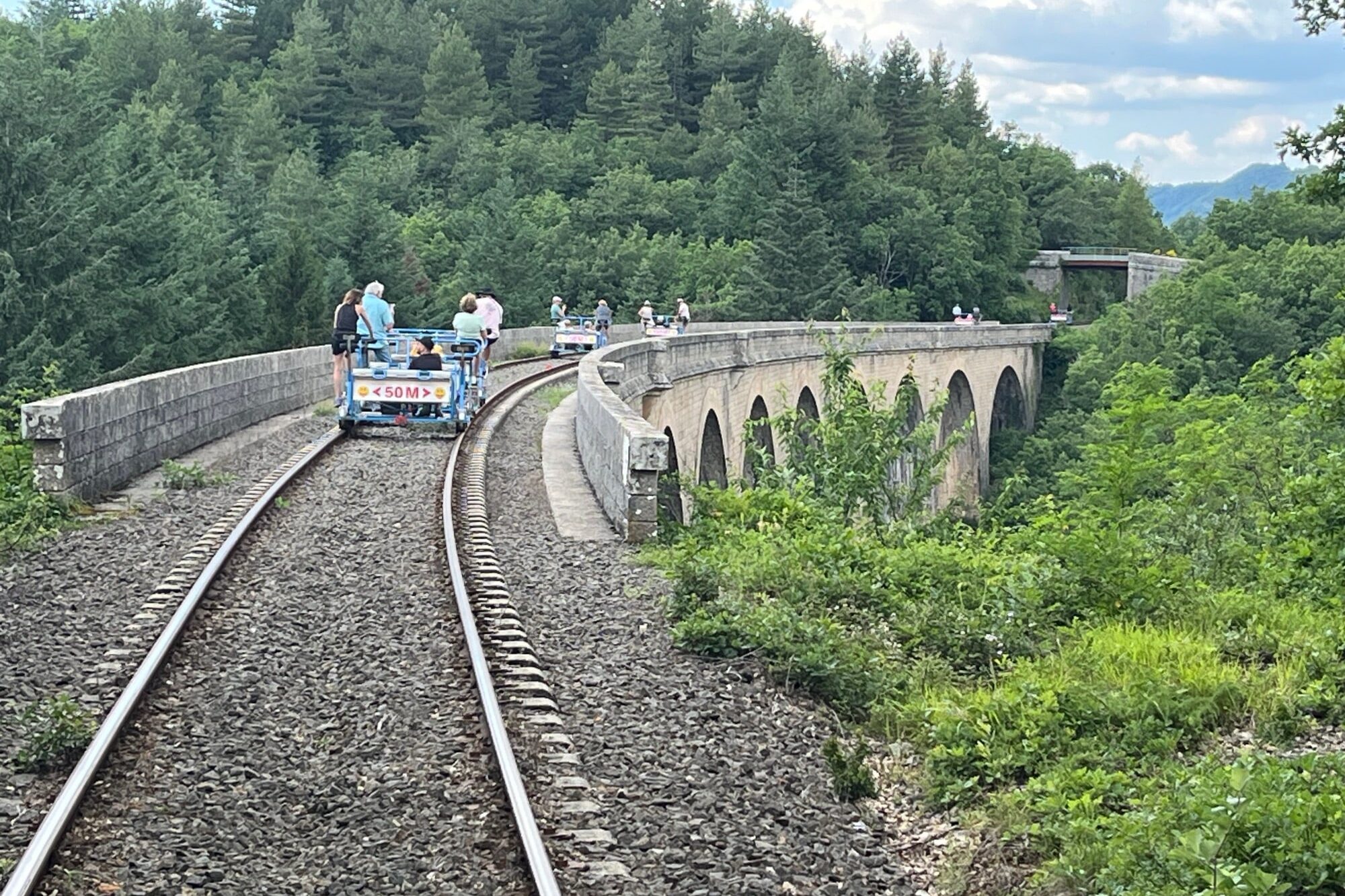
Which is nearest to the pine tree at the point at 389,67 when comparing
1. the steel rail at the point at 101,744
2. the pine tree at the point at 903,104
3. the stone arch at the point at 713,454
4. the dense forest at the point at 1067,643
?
the pine tree at the point at 903,104

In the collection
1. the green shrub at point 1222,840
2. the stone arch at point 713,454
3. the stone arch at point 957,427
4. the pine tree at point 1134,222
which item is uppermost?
the pine tree at point 1134,222

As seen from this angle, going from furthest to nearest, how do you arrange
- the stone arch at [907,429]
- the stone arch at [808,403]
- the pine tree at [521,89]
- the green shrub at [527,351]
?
the pine tree at [521,89], the stone arch at [808,403], the green shrub at [527,351], the stone arch at [907,429]

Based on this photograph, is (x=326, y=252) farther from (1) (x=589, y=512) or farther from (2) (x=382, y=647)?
(2) (x=382, y=647)

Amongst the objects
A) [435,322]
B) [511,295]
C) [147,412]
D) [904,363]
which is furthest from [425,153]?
[147,412]

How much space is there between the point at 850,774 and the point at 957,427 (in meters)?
57.5

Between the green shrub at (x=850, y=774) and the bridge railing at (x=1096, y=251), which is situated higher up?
the bridge railing at (x=1096, y=251)

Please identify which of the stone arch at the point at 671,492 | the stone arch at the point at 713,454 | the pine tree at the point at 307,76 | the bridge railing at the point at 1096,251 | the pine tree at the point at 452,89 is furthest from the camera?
the pine tree at the point at 307,76

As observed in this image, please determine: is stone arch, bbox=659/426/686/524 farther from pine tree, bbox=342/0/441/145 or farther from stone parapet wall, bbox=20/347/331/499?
pine tree, bbox=342/0/441/145

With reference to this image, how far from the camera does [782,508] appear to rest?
1431 cm

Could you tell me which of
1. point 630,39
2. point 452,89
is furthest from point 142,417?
point 630,39

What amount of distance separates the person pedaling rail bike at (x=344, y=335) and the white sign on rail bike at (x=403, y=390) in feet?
0.85

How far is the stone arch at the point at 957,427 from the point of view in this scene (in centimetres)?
6456

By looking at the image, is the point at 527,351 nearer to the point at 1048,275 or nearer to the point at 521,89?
the point at 1048,275

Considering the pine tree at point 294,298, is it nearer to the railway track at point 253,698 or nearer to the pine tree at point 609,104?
the railway track at point 253,698
